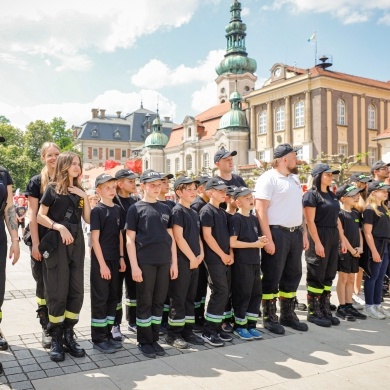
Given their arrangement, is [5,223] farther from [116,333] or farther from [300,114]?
[300,114]

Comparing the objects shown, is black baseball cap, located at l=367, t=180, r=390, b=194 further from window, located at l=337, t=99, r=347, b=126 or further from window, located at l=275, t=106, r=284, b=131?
window, located at l=275, t=106, r=284, b=131

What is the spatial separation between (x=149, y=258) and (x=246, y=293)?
141 cm

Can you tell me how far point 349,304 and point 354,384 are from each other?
8.68 feet

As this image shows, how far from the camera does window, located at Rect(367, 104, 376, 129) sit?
46.9 metres

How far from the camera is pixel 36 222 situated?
5000 mm

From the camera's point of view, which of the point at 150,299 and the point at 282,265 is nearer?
the point at 150,299

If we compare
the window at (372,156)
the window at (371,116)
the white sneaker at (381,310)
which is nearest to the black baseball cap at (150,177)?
the white sneaker at (381,310)

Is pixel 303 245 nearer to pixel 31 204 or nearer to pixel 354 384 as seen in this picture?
pixel 354 384

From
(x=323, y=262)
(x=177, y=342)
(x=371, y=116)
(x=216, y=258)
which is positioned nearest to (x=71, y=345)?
(x=177, y=342)

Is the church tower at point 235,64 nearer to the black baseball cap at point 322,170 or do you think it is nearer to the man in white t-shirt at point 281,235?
the black baseball cap at point 322,170

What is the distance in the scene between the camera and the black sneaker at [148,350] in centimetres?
475

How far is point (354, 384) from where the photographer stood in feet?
13.5

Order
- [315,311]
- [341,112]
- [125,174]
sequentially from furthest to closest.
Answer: [341,112] < [315,311] < [125,174]

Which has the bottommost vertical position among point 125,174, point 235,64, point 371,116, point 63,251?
point 63,251
